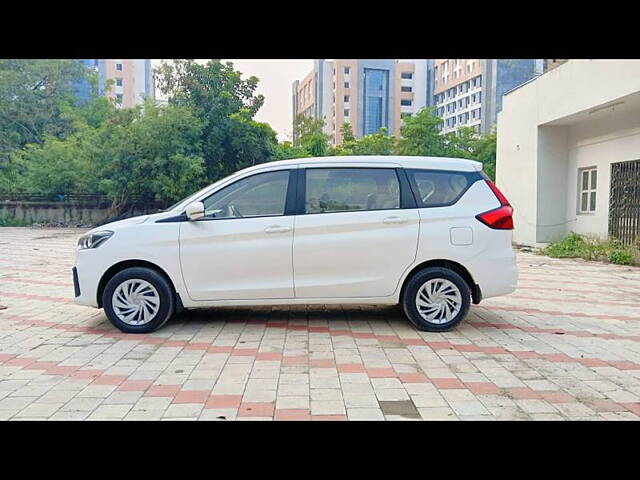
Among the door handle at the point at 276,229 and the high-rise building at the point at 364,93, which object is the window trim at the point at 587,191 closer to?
the door handle at the point at 276,229

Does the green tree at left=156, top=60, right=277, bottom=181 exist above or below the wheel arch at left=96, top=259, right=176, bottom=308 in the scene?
above

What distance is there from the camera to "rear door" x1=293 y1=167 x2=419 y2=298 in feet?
17.9

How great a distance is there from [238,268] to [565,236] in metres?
12.1

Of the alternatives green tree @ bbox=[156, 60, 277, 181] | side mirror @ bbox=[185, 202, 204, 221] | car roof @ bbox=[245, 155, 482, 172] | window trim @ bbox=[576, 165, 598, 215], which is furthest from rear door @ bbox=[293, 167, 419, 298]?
green tree @ bbox=[156, 60, 277, 181]

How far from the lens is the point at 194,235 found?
5422 millimetres

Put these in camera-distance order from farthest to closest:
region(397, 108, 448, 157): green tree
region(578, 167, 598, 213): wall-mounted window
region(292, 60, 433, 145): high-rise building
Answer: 1. region(292, 60, 433, 145): high-rise building
2. region(397, 108, 448, 157): green tree
3. region(578, 167, 598, 213): wall-mounted window

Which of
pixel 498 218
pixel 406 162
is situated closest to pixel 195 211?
pixel 406 162

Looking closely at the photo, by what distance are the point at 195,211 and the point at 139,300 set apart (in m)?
1.12

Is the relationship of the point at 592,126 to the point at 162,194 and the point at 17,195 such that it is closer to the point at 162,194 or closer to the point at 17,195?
A: the point at 162,194

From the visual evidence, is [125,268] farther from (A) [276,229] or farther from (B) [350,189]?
(B) [350,189]

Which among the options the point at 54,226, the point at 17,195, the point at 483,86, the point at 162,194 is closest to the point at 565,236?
the point at 162,194

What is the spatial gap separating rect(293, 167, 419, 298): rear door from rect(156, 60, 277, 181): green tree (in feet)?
56.8

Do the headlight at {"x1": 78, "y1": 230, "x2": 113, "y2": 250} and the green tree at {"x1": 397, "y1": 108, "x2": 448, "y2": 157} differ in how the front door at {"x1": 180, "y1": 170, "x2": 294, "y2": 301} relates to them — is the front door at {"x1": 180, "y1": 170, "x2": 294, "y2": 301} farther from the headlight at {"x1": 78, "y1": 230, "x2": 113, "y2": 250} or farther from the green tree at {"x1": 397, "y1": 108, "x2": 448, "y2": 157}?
the green tree at {"x1": 397, "y1": 108, "x2": 448, "y2": 157}
